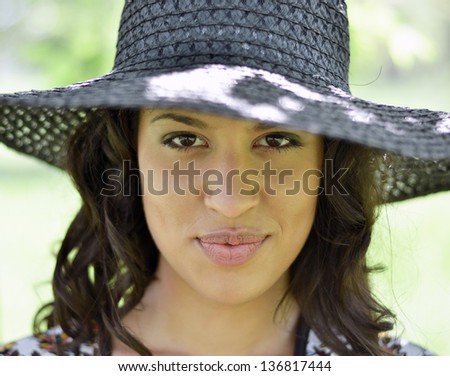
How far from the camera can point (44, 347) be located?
2256 mm

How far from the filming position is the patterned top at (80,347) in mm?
2203

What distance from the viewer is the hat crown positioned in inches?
69.1

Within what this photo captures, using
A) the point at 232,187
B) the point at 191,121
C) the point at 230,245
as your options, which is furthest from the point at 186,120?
the point at 230,245

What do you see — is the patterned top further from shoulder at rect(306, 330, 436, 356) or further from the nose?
the nose

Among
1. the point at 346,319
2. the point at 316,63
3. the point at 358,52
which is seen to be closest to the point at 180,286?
the point at 346,319

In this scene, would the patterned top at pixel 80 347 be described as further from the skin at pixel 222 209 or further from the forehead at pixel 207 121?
the forehead at pixel 207 121

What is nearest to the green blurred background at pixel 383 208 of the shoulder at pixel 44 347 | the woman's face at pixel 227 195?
the shoulder at pixel 44 347

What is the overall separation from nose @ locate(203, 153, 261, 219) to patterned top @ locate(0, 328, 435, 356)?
594 millimetres

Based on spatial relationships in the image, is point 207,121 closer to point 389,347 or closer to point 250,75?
point 250,75

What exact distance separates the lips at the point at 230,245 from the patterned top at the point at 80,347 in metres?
0.45

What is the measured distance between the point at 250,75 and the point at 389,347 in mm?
1129

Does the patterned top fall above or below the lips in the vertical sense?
below

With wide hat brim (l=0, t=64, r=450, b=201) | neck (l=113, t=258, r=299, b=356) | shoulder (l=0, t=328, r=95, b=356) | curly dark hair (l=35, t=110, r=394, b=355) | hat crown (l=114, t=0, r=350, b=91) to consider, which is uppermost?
hat crown (l=114, t=0, r=350, b=91)

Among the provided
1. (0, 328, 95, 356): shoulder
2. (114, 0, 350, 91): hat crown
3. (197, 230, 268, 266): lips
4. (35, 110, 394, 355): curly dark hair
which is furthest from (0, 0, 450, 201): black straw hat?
(0, 328, 95, 356): shoulder
